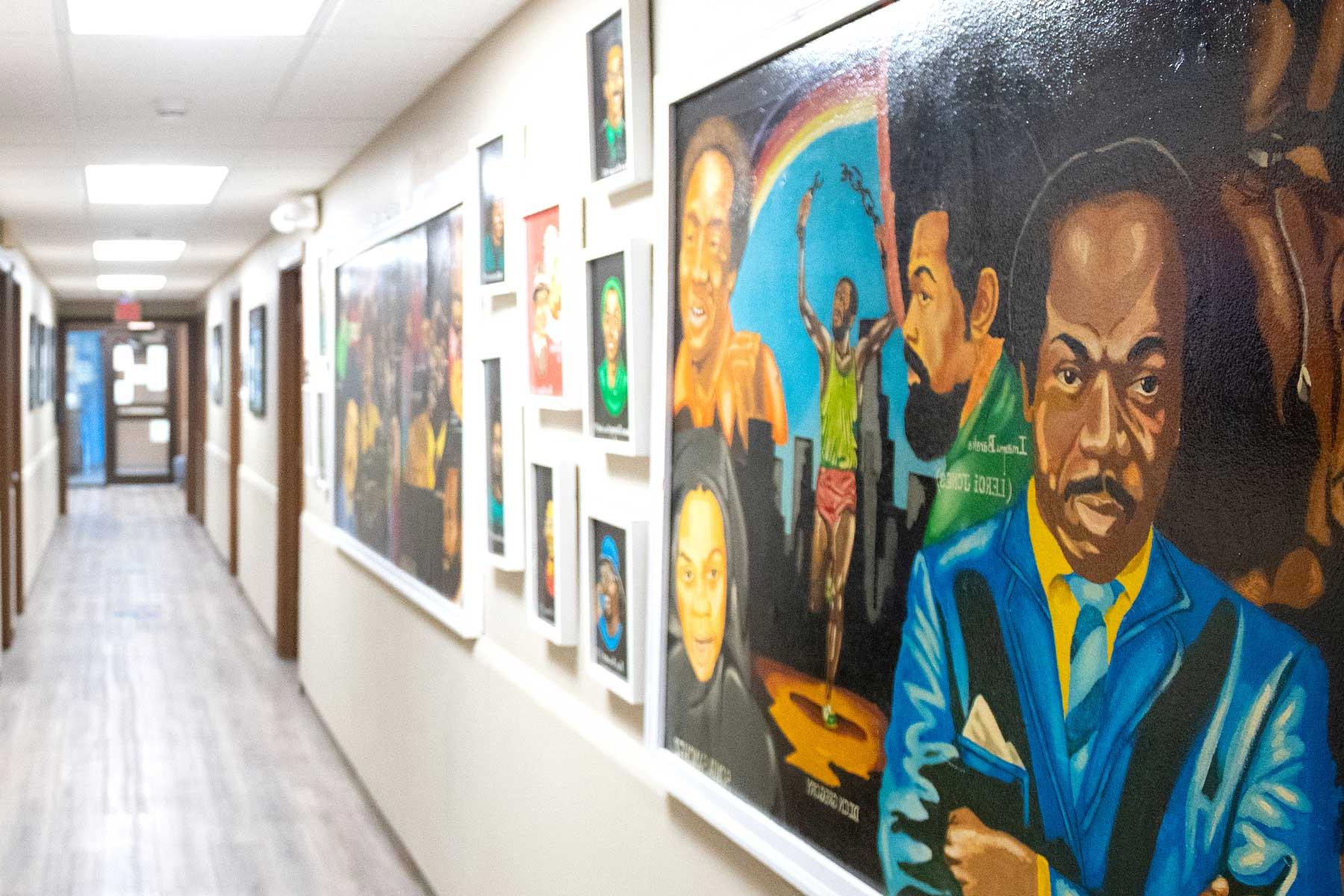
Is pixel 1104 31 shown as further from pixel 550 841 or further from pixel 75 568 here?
pixel 75 568

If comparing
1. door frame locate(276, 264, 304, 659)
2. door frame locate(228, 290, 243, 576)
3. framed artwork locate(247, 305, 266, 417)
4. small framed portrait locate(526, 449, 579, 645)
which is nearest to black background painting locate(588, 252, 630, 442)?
small framed portrait locate(526, 449, 579, 645)

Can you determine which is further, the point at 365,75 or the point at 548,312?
the point at 365,75

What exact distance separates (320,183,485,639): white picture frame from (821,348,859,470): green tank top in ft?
7.63

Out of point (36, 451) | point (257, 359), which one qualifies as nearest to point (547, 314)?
point (257, 359)

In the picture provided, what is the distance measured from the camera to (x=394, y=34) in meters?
4.02

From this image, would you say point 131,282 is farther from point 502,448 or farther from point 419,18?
point 502,448

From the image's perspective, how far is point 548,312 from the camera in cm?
341

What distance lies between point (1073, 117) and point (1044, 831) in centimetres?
81

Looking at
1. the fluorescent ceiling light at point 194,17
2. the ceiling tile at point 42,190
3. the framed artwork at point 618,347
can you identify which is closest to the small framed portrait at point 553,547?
the framed artwork at point 618,347

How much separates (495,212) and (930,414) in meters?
2.36

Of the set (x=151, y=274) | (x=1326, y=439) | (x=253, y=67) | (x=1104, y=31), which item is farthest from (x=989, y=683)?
(x=151, y=274)

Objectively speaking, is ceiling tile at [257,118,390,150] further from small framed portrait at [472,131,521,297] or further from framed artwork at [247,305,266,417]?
framed artwork at [247,305,266,417]

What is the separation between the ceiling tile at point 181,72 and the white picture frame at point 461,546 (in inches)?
25.7

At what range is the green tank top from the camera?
1971 millimetres
